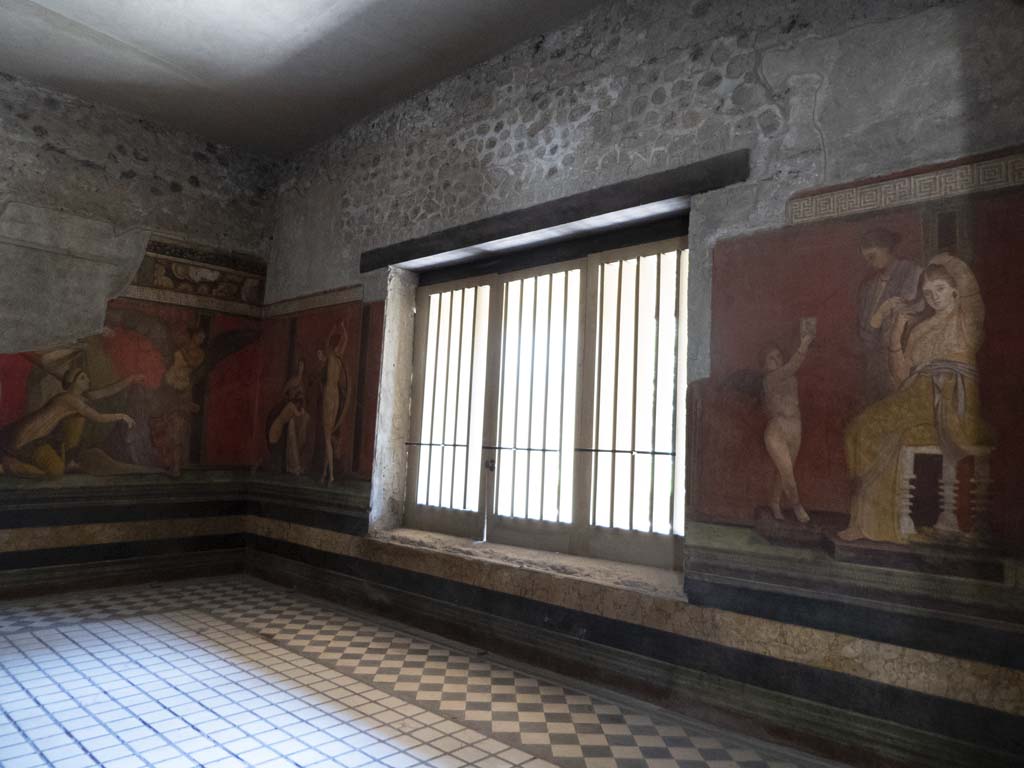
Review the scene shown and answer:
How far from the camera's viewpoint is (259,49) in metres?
4.84

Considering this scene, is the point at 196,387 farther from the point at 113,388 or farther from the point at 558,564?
the point at 558,564

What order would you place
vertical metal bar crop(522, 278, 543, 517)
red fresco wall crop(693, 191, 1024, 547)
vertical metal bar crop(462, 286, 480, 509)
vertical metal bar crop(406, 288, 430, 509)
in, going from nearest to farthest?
red fresco wall crop(693, 191, 1024, 547) → vertical metal bar crop(522, 278, 543, 517) → vertical metal bar crop(462, 286, 480, 509) → vertical metal bar crop(406, 288, 430, 509)

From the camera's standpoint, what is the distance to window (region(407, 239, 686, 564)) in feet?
12.9

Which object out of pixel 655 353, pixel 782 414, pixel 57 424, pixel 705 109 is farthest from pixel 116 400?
pixel 782 414

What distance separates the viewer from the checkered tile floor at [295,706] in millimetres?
2812

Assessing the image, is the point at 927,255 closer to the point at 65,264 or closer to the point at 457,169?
the point at 457,169

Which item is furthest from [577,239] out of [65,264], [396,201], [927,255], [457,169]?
[65,264]

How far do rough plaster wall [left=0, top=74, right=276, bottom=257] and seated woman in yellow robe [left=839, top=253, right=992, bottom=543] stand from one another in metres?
5.75

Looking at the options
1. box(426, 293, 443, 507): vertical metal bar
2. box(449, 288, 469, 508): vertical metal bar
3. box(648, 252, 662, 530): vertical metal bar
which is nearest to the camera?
box(648, 252, 662, 530): vertical metal bar

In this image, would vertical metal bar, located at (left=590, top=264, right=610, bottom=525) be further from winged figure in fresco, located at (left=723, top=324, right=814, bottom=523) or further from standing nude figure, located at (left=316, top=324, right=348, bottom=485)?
standing nude figure, located at (left=316, top=324, right=348, bottom=485)

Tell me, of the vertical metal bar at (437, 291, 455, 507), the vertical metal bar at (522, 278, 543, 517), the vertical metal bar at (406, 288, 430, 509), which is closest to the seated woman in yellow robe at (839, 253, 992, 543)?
the vertical metal bar at (522, 278, 543, 517)

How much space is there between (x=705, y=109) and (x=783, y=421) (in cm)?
166

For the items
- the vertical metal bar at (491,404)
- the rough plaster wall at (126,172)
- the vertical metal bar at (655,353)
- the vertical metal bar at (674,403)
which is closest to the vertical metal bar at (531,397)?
the vertical metal bar at (491,404)

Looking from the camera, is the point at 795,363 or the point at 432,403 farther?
the point at 432,403
